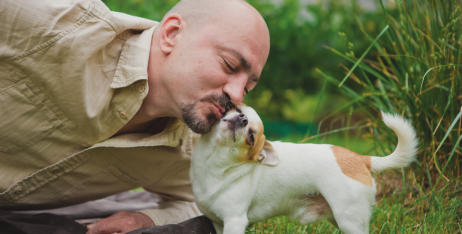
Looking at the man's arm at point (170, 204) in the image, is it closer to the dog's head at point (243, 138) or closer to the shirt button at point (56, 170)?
the shirt button at point (56, 170)

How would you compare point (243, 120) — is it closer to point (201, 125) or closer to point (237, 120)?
point (237, 120)

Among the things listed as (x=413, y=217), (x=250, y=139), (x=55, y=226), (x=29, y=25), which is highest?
(x=29, y=25)

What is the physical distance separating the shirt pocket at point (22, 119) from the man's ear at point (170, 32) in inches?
26.3

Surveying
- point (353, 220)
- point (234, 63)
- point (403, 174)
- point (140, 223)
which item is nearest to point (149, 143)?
point (140, 223)

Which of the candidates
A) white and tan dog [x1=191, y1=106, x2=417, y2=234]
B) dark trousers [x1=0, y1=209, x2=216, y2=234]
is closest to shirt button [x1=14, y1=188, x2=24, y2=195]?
dark trousers [x1=0, y1=209, x2=216, y2=234]

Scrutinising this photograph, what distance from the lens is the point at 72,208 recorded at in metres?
2.60

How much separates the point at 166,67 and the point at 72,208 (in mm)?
1235

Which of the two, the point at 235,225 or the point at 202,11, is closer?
the point at 235,225

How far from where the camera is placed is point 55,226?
1.97 meters

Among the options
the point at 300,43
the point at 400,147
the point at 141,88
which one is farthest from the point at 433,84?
the point at 300,43

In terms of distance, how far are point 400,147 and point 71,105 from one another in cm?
162

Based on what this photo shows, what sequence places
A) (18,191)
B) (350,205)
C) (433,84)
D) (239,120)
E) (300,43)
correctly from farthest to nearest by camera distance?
(300,43) < (433,84) < (18,191) < (239,120) < (350,205)

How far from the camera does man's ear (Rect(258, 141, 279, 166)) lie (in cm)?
184

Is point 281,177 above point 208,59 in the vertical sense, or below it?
below
